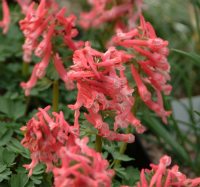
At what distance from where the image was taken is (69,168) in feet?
3.99

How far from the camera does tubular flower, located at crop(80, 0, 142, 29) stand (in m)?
3.20

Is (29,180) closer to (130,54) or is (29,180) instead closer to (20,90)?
(130,54)

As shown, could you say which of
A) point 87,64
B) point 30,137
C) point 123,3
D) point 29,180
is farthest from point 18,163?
point 123,3

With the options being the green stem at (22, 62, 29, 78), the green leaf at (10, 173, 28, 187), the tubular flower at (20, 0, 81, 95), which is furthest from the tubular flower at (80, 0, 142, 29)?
the green leaf at (10, 173, 28, 187)

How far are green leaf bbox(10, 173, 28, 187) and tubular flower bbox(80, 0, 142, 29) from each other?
1563mm

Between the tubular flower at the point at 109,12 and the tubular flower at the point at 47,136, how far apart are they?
162cm

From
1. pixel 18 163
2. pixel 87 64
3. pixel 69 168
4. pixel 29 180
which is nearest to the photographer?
pixel 69 168

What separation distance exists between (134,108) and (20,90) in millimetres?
911

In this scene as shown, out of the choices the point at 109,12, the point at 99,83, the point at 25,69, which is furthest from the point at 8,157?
the point at 109,12

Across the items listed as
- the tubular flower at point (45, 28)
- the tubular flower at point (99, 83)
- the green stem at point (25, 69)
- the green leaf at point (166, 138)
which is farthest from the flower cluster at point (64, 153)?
the green stem at point (25, 69)

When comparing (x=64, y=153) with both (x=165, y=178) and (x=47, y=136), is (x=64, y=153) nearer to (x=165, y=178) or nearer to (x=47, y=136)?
(x=47, y=136)

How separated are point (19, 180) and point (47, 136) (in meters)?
0.29

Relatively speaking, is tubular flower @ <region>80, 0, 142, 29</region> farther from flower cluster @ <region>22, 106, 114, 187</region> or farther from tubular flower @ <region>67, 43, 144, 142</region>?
flower cluster @ <region>22, 106, 114, 187</region>

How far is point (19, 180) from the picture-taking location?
177cm
